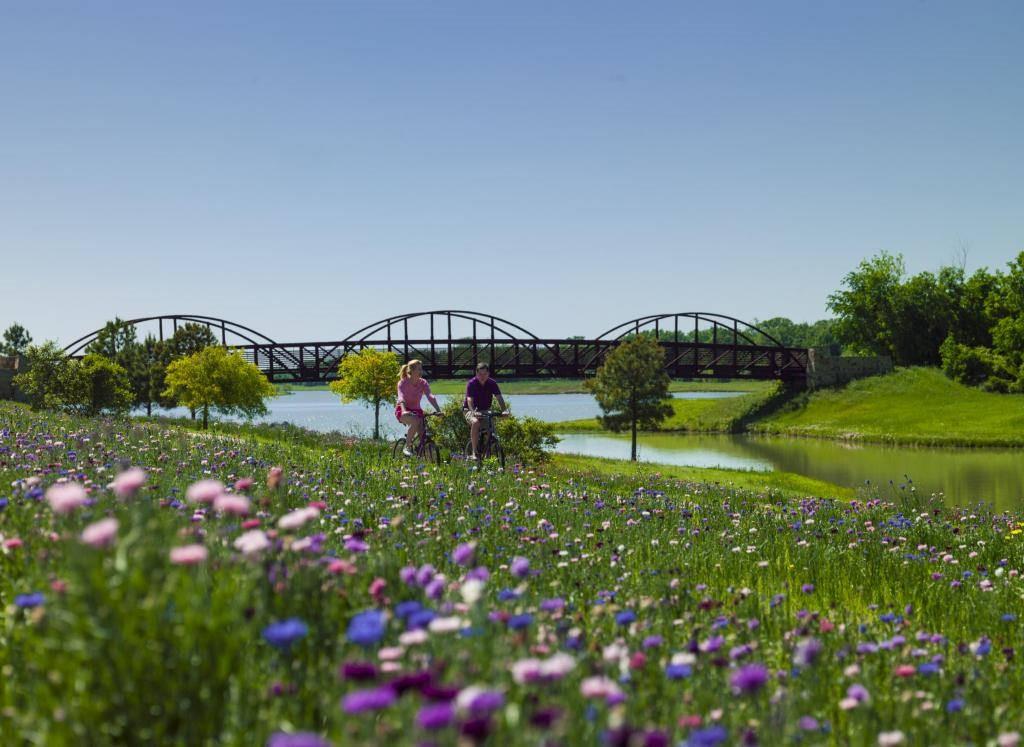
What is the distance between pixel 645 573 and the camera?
6.45 m

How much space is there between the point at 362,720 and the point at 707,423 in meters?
73.2

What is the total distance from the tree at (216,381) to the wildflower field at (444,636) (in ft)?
92.5

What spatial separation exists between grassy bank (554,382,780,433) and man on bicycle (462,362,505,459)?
5334cm

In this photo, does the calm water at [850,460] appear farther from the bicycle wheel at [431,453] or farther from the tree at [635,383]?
the bicycle wheel at [431,453]

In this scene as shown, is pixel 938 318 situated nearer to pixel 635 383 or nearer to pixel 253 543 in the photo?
pixel 635 383

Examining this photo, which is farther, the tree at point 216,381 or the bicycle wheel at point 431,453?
the tree at point 216,381

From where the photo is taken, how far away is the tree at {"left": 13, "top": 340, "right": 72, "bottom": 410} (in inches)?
1204

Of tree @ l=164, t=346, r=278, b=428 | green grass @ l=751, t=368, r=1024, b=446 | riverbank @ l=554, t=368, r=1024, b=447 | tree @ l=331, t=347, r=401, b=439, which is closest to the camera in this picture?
tree @ l=164, t=346, r=278, b=428

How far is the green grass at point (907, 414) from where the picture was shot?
55844 mm

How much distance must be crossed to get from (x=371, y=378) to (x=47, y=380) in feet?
49.5

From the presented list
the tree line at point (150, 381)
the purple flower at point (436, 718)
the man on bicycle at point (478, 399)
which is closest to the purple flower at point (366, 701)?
the purple flower at point (436, 718)

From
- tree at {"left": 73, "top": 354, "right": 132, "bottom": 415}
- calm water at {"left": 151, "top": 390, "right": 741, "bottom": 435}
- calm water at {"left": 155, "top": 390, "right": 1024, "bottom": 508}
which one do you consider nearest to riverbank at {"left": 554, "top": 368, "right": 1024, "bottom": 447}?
calm water at {"left": 155, "top": 390, "right": 1024, "bottom": 508}

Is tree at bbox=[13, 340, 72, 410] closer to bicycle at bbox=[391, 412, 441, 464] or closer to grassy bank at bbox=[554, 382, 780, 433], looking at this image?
bicycle at bbox=[391, 412, 441, 464]

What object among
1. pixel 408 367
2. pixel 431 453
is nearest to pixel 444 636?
pixel 408 367
